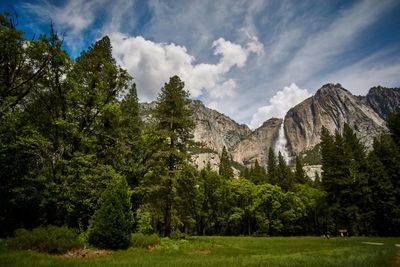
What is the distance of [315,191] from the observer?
5897cm

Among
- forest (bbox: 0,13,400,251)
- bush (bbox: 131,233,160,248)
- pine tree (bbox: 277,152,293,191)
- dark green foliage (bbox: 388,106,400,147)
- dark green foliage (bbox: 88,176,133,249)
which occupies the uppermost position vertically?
dark green foliage (bbox: 388,106,400,147)

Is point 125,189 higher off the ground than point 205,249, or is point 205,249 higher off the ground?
point 125,189

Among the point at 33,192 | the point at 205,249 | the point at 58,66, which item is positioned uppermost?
the point at 58,66

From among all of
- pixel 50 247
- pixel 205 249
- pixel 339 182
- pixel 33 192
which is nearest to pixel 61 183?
pixel 33 192

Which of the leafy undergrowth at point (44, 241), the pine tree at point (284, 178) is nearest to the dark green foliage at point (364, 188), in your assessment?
the pine tree at point (284, 178)

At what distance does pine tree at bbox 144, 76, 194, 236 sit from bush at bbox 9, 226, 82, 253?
9.41 meters

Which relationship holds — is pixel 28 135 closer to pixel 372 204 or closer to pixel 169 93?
pixel 169 93

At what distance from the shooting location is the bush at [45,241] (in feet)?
45.8

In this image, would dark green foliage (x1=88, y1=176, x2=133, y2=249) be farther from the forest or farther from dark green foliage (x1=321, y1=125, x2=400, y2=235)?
dark green foliage (x1=321, y1=125, x2=400, y2=235)

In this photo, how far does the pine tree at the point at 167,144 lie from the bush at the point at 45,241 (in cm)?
941

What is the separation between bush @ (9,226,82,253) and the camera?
14.0 meters

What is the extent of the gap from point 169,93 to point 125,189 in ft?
41.6

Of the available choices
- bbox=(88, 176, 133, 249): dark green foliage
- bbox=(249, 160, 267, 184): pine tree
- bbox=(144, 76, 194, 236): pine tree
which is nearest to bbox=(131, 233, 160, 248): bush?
bbox=(88, 176, 133, 249): dark green foliage

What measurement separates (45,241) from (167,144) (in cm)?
1401
